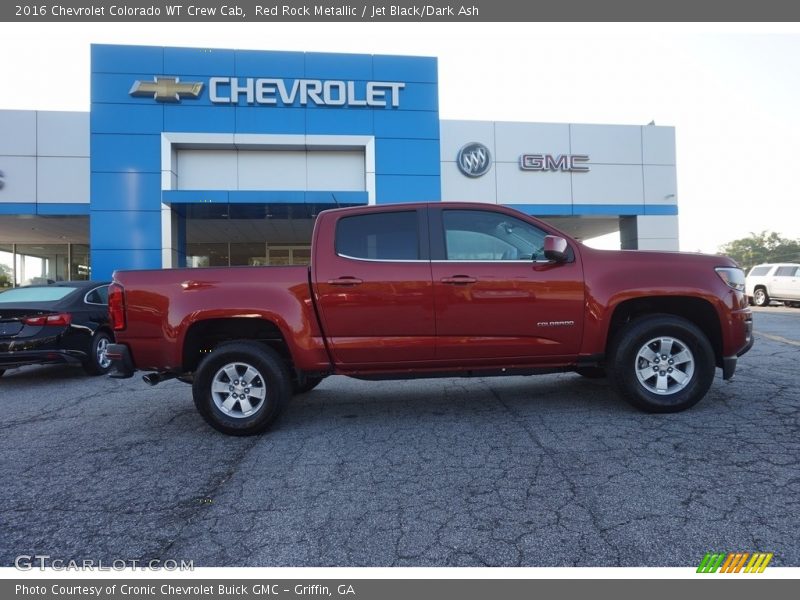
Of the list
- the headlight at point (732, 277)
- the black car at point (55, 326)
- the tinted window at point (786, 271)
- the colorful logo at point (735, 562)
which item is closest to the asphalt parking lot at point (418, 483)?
the colorful logo at point (735, 562)

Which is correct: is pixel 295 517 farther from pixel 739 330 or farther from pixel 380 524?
pixel 739 330

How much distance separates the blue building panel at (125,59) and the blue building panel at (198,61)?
0.31 m

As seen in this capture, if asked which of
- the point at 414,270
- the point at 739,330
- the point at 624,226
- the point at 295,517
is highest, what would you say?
the point at 624,226

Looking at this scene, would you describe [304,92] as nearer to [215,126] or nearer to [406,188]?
[215,126]

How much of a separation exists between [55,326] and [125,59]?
40.2 ft

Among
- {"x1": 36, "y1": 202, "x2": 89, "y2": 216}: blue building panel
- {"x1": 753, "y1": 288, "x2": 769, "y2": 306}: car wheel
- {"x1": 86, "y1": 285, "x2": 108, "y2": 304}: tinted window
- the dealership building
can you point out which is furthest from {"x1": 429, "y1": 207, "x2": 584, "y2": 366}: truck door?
{"x1": 753, "y1": 288, "x2": 769, "y2": 306}: car wheel

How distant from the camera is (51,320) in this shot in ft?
20.5

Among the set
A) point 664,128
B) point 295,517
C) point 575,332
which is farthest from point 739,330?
point 664,128

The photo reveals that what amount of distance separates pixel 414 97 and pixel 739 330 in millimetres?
13843

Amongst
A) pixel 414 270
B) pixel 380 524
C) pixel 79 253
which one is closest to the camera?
pixel 380 524

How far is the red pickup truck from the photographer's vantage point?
3912mm

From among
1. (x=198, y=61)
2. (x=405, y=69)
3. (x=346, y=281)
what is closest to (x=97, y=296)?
(x=346, y=281)

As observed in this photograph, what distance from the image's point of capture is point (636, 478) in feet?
9.33

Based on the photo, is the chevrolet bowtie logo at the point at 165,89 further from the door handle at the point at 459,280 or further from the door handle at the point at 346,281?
the door handle at the point at 459,280
